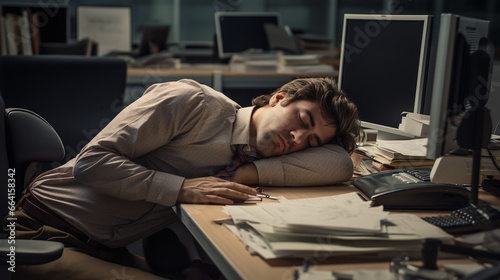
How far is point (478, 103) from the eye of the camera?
1.29 m

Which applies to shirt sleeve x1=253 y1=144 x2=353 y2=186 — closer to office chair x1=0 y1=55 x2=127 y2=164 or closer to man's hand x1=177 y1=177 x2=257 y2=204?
man's hand x1=177 y1=177 x2=257 y2=204

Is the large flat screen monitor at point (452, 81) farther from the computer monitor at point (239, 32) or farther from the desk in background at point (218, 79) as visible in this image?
the computer monitor at point (239, 32)

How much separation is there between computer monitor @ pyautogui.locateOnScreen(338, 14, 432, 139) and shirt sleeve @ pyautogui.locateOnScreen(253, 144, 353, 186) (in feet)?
1.12

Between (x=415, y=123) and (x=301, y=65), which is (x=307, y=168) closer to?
(x=415, y=123)

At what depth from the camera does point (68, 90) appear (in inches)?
90.5

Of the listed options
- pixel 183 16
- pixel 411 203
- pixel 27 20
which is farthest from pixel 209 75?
pixel 411 203

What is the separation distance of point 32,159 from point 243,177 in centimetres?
61

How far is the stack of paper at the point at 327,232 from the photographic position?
1038mm

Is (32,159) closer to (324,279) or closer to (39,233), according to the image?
(39,233)

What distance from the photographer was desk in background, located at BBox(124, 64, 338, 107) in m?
3.76

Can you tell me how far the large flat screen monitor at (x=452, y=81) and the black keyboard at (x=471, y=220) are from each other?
5.5 inches

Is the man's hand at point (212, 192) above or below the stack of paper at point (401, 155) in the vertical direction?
below

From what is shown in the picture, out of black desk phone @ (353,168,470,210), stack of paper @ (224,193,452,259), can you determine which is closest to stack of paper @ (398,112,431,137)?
black desk phone @ (353,168,470,210)

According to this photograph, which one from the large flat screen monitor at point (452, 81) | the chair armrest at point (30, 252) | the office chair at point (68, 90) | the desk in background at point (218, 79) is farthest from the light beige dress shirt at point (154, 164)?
the desk in background at point (218, 79)
